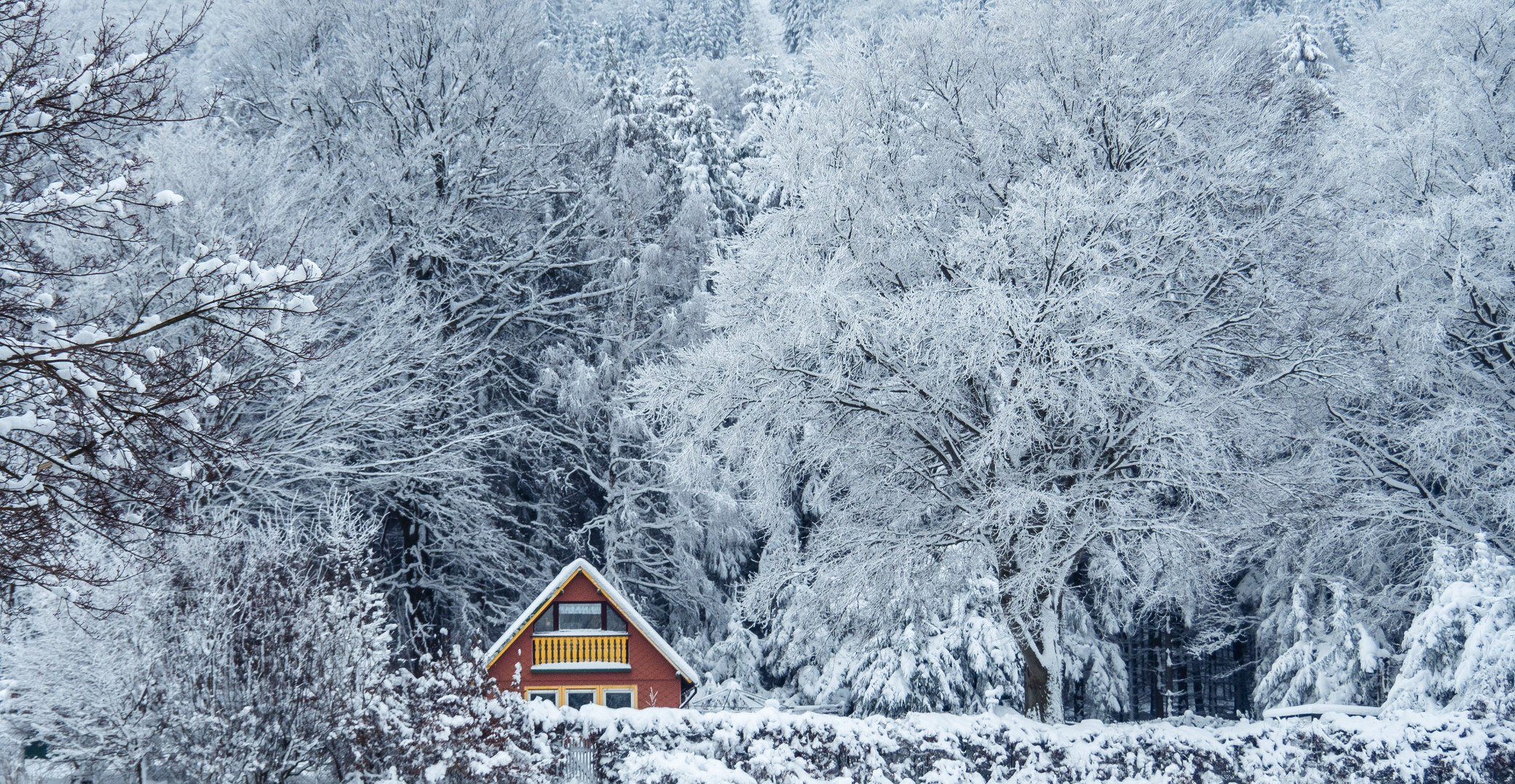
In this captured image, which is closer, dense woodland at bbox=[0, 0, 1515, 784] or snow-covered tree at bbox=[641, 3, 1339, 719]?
dense woodland at bbox=[0, 0, 1515, 784]

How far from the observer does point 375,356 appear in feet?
55.8

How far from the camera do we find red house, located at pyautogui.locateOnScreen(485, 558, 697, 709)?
17734 mm

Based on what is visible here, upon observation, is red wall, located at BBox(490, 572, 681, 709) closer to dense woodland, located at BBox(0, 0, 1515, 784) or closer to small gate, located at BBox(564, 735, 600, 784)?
dense woodland, located at BBox(0, 0, 1515, 784)

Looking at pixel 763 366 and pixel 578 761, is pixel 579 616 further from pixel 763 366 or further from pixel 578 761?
pixel 763 366

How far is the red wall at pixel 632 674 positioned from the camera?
17.9 m

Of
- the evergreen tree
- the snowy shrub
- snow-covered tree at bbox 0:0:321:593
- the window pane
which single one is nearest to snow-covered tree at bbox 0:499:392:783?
snow-covered tree at bbox 0:0:321:593

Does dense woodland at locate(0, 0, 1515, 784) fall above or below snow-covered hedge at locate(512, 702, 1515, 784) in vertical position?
above

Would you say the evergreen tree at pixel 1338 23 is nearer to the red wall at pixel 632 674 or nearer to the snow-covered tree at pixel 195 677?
the red wall at pixel 632 674

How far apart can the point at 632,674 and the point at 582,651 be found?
0.96 meters

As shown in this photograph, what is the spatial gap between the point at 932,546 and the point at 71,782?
7860 millimetres

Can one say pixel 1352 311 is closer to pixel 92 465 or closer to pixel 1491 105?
pixel 1491 105

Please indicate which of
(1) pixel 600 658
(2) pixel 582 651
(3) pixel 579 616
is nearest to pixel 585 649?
(2) pixel 582 651

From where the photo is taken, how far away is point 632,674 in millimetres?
17953

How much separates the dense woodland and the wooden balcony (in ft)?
6.34
